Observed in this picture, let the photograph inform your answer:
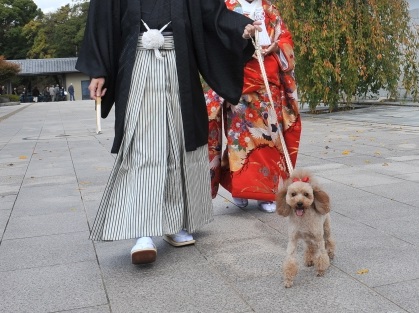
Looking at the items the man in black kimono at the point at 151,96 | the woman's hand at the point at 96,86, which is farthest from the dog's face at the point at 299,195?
the woman's hand at the point at 96,86

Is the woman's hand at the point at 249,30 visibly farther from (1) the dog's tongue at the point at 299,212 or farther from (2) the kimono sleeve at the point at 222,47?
(1) the dog's tongue at the point at 299,212

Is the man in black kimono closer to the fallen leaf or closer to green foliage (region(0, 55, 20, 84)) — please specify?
the fallen leaf

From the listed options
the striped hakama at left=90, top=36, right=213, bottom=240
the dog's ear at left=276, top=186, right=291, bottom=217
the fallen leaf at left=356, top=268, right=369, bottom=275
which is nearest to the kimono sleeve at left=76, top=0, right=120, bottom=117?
the striped hakama at left=90, top=36, right=213, bottom=240

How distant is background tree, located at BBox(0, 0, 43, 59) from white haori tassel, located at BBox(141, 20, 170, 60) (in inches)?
2332

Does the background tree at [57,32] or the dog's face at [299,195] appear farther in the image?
the background tree at [57,32]

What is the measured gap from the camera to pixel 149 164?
3.58 meters

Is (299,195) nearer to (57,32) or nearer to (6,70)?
(6,70)

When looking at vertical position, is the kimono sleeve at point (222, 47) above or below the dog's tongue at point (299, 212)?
above

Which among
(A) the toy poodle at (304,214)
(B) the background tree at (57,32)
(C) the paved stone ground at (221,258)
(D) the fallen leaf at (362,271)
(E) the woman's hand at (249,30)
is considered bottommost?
(C) the paved stone ground at (221,258)

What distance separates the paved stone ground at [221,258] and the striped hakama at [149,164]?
26cm

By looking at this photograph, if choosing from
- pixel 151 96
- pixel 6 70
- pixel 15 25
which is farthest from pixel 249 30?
pixel 15 25

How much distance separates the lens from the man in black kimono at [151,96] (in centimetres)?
354

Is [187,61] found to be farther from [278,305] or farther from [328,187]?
[328,187]

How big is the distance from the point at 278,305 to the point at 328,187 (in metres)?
2.94
